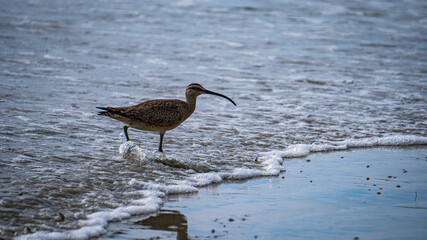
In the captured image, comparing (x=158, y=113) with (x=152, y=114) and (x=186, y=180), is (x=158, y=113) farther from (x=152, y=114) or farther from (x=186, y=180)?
(x=186, y=180)

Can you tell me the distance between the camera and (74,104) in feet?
32.7

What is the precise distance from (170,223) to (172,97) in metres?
6.10

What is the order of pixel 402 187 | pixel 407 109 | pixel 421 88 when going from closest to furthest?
1. pixel 402 187
2. pixel 407 109
3. pixel 421 88

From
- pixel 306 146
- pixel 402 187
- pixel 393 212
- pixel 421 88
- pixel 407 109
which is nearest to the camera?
pixel 393 212

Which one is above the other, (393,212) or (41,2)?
(41,2)

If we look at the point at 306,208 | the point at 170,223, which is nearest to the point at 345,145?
the point at 306,208

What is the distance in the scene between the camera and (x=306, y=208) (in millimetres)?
5656

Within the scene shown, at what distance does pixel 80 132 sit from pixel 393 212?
4818 mm

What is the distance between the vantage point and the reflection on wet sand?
197 inches

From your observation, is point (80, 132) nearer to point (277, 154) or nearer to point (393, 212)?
point (277, 154)

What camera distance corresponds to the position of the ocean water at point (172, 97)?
236 inches

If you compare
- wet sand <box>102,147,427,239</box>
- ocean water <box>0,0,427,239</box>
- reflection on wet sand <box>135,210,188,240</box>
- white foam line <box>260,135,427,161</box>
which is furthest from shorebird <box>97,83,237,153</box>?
reflection on wet sand <box>135,210,188,240</box>

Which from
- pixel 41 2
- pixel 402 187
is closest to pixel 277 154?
pixel 402 187

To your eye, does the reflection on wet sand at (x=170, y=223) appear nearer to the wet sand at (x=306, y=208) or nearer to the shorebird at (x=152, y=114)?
the wet sand at (x=306, y=208)
